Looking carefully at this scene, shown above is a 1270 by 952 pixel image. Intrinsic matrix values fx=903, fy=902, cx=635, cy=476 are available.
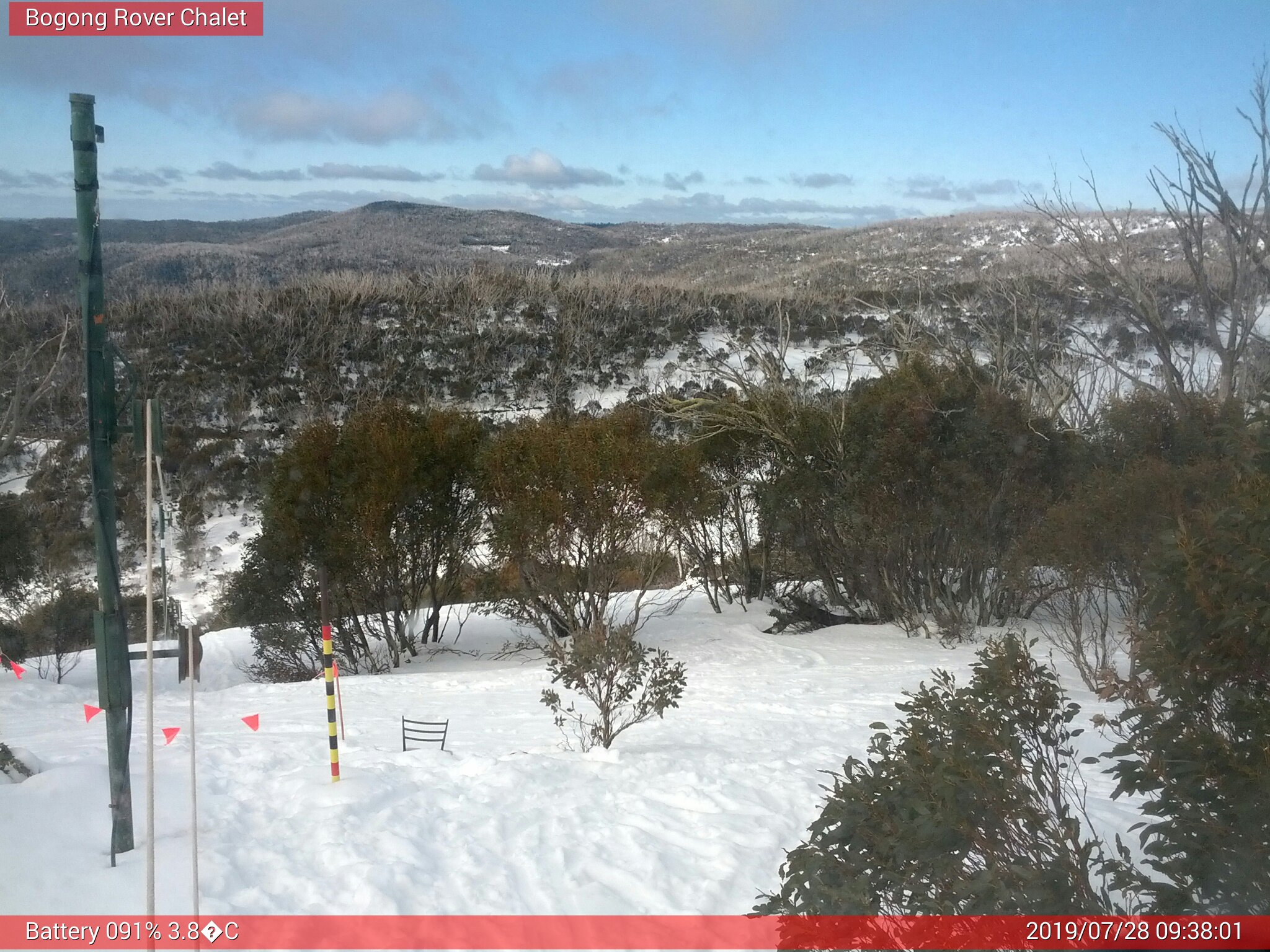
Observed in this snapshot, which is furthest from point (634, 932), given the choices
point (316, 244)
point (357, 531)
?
point (316, 244)

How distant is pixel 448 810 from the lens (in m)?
5.12

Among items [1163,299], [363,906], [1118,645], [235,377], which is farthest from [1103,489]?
[235,377]

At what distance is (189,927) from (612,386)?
92.6 feet

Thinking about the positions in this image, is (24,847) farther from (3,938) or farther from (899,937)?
(899,937)

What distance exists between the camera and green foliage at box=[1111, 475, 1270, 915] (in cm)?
209

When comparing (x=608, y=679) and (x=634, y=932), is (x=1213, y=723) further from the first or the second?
(x=608, y=679)

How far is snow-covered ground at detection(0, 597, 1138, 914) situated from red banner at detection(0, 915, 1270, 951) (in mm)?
118

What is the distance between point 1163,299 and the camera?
698 inches

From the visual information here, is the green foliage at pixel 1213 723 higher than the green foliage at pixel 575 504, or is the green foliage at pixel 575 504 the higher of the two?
the green foliage at pixel 1213 723

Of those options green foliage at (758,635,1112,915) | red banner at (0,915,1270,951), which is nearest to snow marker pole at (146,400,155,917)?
red banner at (0,915,1270,951)

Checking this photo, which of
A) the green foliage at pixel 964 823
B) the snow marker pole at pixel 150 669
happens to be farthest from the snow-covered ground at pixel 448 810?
the green foliage at pixel 964 823

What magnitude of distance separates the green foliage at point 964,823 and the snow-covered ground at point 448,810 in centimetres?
151

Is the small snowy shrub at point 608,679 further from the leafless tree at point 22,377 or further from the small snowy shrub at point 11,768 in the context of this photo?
the leafless tree at point 22,377

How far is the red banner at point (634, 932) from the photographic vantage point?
7.00 ft
